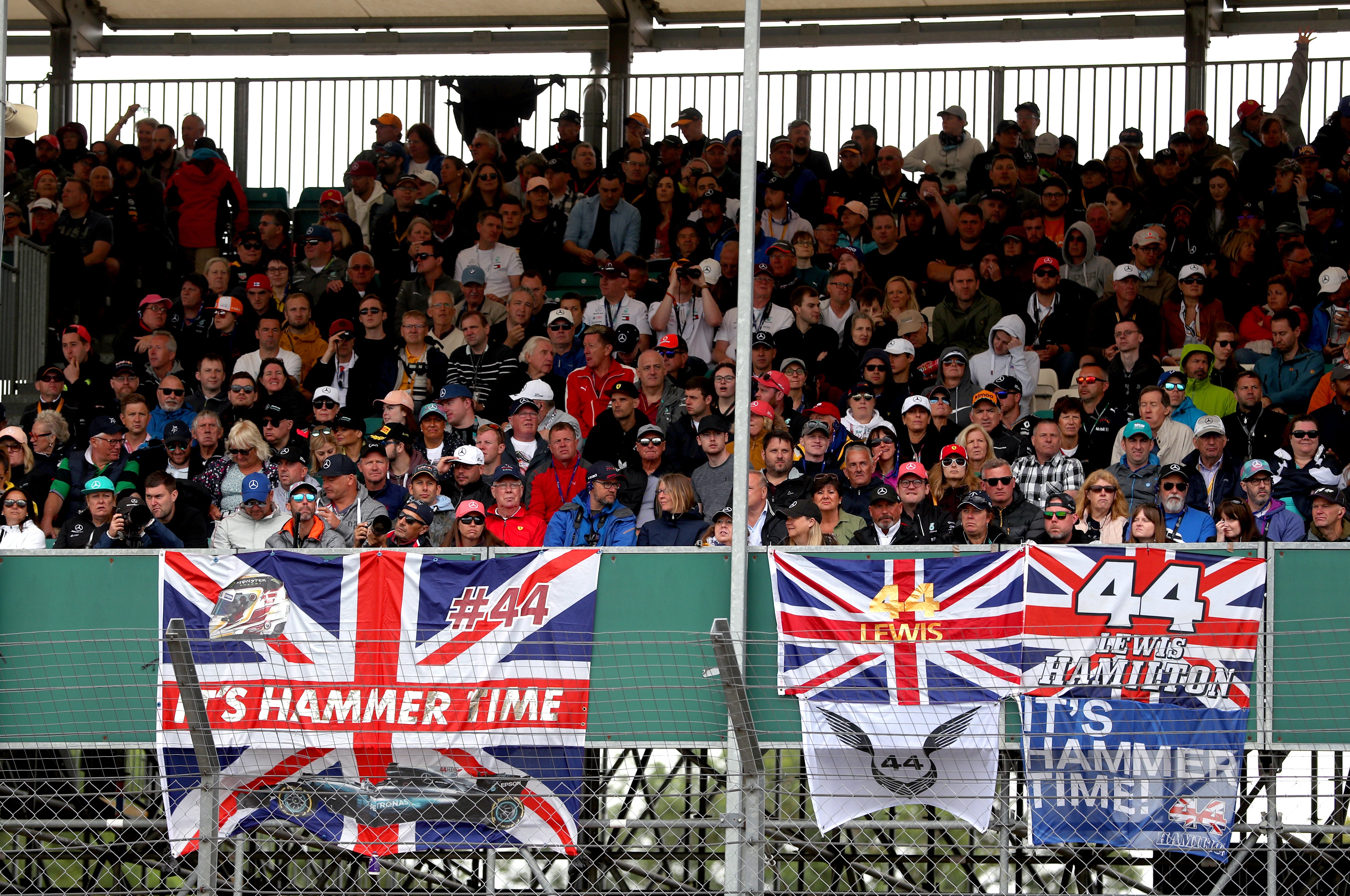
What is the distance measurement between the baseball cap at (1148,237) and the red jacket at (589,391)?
4230mm

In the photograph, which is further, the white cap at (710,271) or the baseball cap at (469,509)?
the white cap at (710,271)

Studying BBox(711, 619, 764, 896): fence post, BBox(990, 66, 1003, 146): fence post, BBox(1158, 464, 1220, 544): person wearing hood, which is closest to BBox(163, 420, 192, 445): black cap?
BBox(711, 619, 764, 896): fence post

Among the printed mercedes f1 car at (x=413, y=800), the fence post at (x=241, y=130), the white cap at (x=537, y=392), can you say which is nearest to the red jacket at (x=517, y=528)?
the white cap at (x=537, y=392)

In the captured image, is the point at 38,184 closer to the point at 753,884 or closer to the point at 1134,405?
the point at 1134,405

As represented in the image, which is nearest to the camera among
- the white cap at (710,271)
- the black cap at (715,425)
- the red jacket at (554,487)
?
the black cap at (715,425)

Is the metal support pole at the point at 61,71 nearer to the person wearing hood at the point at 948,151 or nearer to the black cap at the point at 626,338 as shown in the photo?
the black cap at the point at 626,338

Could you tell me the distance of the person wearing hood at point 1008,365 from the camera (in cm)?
1209

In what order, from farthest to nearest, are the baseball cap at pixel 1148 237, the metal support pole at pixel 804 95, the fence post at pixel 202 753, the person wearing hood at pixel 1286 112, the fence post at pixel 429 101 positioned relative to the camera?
the fence post at pixel 429 101
the metal support pole at pixel 804 95
the person wearing hood at pixel 1286 112
the baseball cap at pixel 1148 237
the fence post at pixel 202 753

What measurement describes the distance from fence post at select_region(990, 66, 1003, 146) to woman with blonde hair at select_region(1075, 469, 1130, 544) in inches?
350

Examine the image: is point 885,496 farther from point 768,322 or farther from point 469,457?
point 768,322

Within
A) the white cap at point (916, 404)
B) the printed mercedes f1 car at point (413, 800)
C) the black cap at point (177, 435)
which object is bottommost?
the printed mercedes f1 car at point (413, 800)

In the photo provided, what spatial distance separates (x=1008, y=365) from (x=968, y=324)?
0.83 m

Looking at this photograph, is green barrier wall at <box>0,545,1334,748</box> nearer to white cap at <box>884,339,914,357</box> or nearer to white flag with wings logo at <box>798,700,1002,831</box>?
white flag with wings logo at <box>798,700,1002,831</box>

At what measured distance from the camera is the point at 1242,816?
7574 mm
